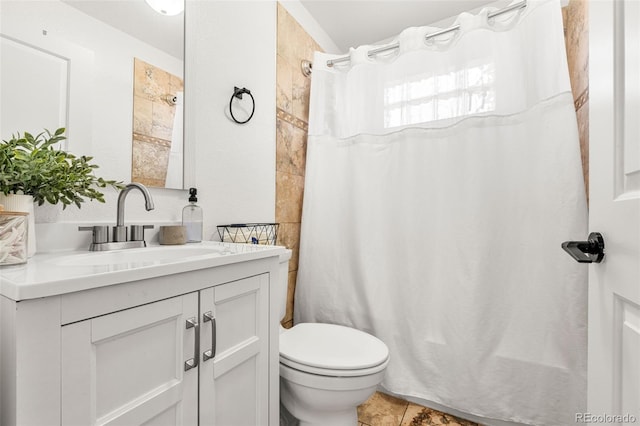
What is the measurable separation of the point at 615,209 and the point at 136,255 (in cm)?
118

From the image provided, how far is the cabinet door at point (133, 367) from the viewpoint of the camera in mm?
496

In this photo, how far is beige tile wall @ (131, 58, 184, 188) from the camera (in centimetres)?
106

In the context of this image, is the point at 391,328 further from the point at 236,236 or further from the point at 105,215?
the point at 105,215

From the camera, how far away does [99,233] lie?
90cm

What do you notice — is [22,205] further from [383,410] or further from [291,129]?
[383,410]

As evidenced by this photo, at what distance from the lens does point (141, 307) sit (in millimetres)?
586

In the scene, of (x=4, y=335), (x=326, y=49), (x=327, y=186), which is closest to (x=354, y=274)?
(x=327, y=186)

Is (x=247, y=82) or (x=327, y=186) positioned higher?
(x=247, y=82)

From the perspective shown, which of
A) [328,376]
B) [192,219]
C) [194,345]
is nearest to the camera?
[194,345]

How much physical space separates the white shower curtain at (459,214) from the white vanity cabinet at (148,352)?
0.86 metres

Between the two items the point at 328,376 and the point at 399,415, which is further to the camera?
the point at 399,415

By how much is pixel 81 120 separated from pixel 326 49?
1727 mm

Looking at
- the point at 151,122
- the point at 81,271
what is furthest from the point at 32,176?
the point at 151,122

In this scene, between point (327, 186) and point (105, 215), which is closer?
point (105, 215)
